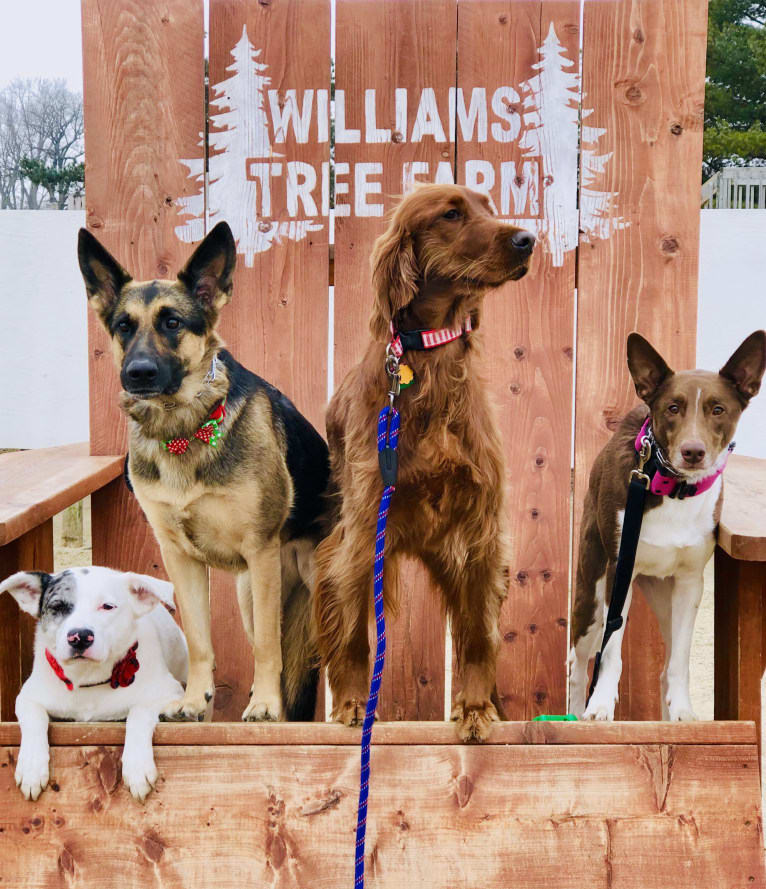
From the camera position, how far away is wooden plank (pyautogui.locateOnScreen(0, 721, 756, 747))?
6.50 ft

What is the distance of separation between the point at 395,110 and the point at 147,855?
7.04ft

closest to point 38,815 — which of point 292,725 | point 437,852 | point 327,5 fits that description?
point 292,725

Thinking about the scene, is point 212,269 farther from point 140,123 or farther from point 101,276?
point 140,123

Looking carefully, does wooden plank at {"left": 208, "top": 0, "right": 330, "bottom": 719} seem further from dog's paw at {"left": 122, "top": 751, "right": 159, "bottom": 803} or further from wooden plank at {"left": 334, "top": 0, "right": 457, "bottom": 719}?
dog's paw at {"left": 122, "top": 751, "right": 159, "bottom": 803}

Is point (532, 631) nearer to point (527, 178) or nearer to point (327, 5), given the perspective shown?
point (527, 178)

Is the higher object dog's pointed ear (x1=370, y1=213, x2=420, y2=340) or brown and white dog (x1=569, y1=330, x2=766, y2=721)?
dog's pointed ear (x1=370, y1=213, x2=420, y2=340)

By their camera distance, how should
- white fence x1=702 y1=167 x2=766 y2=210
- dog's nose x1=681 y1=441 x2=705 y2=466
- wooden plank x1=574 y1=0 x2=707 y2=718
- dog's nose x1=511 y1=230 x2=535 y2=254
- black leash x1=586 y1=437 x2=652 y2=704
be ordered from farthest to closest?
white fence x1=702 y1=167 x2=766 y2=210 → wooden plank x1=574 y1=0 x2=707 y2=718 → black leash x1=586 y1=437 x2=652 y2=704 → dog's nose x1=681 y1=441 x2=705 y2=466 → dog's nose x1=511 y1=230 x2=535 y2=254

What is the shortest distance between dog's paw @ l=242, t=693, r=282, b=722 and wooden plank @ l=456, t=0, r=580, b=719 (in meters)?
0.96

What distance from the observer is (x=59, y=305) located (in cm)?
808

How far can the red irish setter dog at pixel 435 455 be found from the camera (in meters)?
1.97

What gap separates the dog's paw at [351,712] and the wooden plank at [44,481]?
792 millimetres

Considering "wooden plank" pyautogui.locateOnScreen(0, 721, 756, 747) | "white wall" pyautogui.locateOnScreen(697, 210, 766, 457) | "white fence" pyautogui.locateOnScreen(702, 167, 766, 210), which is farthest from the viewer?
"white fence" pyautogui.locateOnScreen(702, 167, 766, 210)

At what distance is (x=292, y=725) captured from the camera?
2016 mm

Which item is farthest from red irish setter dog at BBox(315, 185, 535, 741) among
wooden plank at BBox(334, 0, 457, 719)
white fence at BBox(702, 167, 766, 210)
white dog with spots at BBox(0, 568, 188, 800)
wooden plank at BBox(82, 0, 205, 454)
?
white fence at BBox(702, 167, 766, 210)
